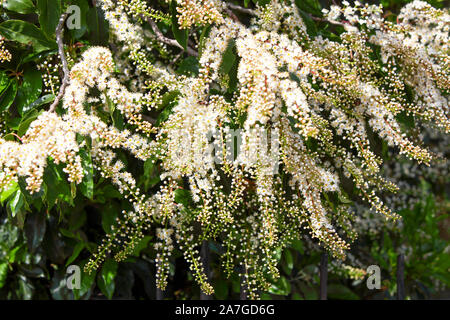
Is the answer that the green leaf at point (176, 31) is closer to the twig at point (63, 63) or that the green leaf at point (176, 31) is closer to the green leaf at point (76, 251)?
the twig at point (63, 63)

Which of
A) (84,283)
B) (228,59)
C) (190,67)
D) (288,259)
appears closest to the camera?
(228,59)

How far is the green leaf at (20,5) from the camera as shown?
5.23ft

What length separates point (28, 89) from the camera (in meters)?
1.67

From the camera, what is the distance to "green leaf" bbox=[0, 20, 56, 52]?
5.11ft

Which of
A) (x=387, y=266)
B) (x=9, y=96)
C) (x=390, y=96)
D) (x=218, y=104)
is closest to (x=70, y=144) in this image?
(x=218, y=104)

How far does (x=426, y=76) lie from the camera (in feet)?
5.49

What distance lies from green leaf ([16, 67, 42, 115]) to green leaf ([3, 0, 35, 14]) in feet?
0.64

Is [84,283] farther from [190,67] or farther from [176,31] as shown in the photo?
[176,31]

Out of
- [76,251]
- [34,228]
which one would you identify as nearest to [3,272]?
[34,228]

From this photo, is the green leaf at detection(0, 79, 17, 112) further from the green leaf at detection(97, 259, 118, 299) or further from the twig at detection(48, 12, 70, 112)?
the green leaf at detection(97, 259, 118, 299)

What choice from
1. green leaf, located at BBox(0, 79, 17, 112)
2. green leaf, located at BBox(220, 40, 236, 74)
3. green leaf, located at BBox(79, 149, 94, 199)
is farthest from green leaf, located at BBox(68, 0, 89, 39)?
green leaf, located at BBox(220, 40, 236, 74)

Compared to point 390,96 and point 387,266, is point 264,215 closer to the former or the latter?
point 390,96

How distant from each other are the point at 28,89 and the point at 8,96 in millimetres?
77
